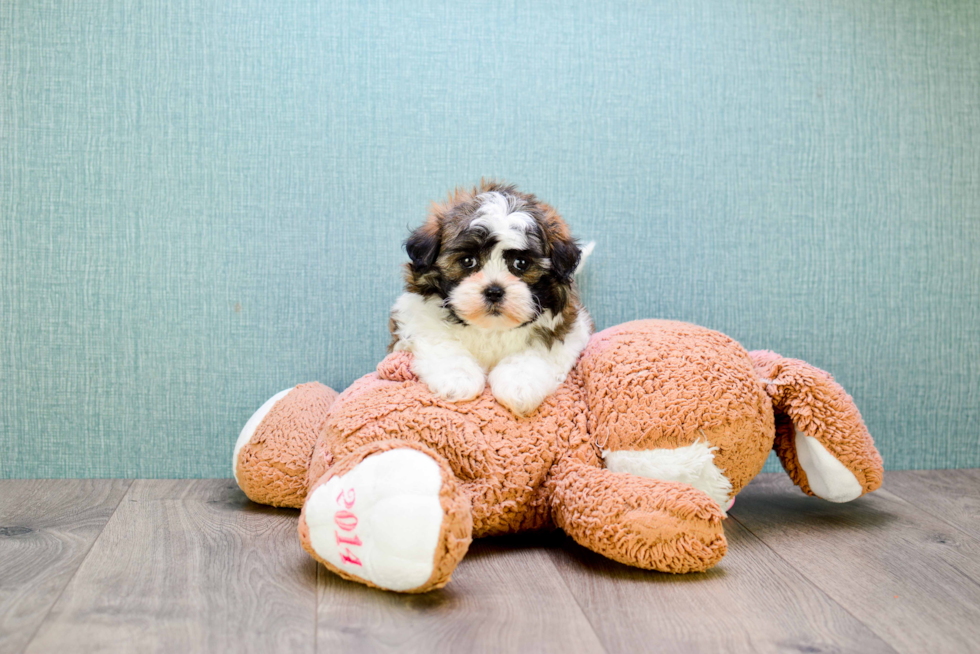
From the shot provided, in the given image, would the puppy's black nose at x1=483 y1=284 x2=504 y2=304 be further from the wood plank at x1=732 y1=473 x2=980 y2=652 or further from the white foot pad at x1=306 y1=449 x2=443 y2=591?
the wood plank at x1=732 y1=473 x2=980 y2=652

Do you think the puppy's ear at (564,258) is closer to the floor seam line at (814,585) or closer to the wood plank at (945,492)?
the floor seam line at (814,585)

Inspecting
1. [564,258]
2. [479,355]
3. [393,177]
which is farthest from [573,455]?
[393,177]

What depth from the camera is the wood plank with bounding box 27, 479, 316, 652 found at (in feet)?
3.65

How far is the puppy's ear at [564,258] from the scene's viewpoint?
153 cm

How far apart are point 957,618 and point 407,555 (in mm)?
876

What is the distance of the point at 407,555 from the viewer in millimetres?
1186

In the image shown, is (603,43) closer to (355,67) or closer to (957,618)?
(355,67)

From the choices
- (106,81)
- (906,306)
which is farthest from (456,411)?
(906,306)

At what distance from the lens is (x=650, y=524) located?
4.36ft

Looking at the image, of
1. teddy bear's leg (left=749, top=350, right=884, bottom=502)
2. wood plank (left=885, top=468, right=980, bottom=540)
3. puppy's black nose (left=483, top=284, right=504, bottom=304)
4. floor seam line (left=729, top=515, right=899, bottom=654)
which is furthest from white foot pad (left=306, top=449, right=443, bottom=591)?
wood plank (left=885, top=468, right=980, bottom=540)

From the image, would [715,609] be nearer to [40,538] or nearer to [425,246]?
[425,246]

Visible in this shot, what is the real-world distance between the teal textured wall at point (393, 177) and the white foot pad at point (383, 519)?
0.74 metres

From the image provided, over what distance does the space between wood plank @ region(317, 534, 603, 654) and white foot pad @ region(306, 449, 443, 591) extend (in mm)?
48

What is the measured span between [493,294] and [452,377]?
192 mm
